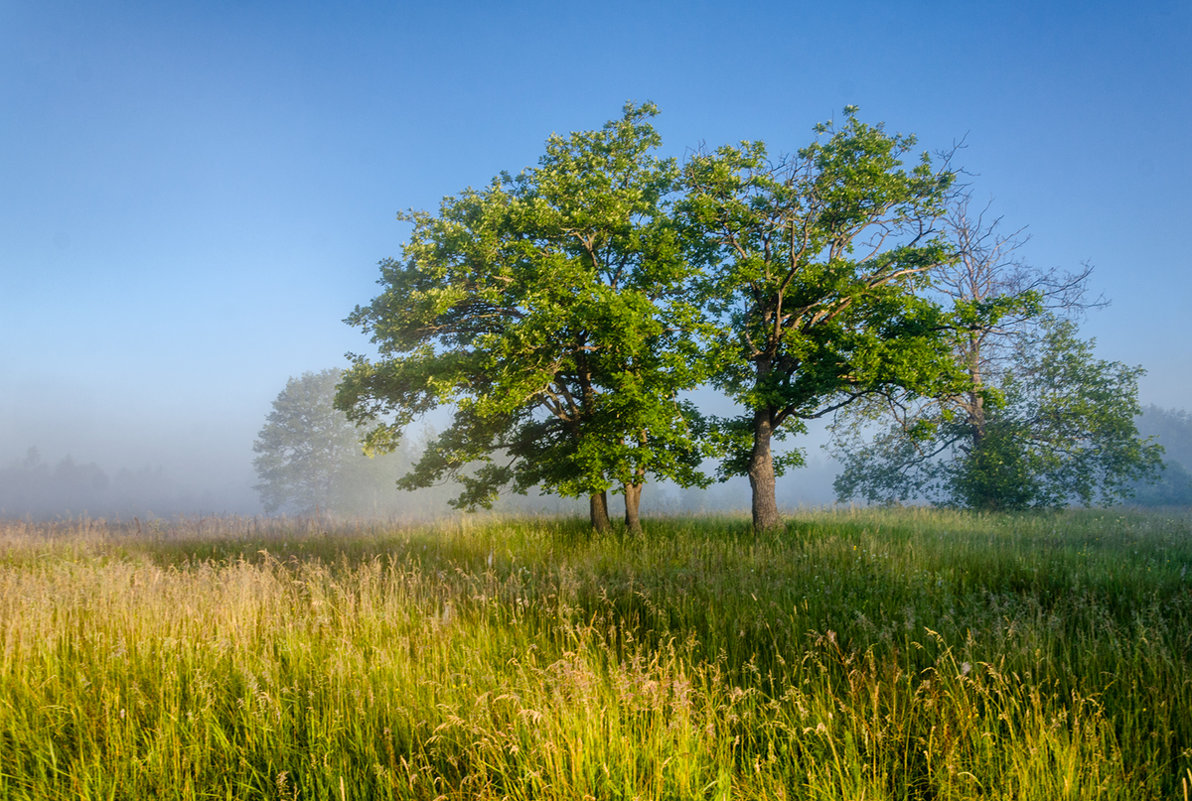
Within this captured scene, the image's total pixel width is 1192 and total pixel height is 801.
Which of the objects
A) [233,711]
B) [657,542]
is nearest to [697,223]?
[657,542]

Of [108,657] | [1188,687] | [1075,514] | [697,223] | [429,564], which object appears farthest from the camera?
[1075,514]

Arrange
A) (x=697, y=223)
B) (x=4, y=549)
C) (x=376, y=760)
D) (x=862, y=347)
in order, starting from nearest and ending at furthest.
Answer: (x=376, y=760)
(x=4, y=549)
(x=862, y=347)
(x=697, y=223)

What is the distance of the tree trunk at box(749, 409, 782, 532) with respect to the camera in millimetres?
14602

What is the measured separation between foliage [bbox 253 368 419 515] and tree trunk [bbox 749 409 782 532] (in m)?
45.8

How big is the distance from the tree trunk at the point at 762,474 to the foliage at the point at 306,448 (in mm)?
45804

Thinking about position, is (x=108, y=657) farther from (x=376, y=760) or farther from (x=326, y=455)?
(x=326, y=455)

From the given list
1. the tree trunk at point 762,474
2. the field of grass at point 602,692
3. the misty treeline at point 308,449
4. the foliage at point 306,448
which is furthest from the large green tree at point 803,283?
the foliage at point 306,448

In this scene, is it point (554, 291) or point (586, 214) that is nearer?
point (554, 291)

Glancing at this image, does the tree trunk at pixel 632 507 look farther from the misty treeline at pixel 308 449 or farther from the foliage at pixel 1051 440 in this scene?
the misty treeline at pixel 308 449

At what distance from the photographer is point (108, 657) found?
4965 mm

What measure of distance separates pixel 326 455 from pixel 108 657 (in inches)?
2301

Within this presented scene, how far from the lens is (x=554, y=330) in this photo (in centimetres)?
1295

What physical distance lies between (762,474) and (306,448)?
5536 centimetres

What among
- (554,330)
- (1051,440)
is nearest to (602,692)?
(554,330)
